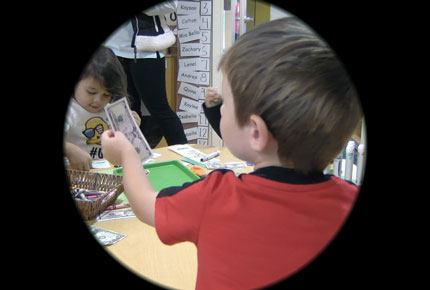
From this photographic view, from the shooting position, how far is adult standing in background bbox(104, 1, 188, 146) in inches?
83.7

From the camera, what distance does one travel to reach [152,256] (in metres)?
0.88

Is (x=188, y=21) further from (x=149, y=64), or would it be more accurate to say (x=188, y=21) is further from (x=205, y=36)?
(x=149, y=64)

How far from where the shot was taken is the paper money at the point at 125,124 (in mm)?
1118

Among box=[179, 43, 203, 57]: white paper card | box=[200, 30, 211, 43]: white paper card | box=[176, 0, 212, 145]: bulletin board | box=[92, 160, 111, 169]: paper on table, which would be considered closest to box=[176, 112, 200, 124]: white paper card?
box=[176, 0, 212, 145]: bulletin board

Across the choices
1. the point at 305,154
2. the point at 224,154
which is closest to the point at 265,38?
the point at 305,154

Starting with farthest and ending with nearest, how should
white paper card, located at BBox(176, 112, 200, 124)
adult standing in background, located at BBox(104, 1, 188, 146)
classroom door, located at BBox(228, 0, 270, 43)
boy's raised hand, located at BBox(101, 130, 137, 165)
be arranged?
white paper card, located at BBox(176, 112, 200, 124) → classroom door, located at BBox(228, 0, 270, 43) → adult standing in background, located at BBox(104, 1, 188, 146) → boy's raised hand, located at BBox(101, 130, 137, 165)

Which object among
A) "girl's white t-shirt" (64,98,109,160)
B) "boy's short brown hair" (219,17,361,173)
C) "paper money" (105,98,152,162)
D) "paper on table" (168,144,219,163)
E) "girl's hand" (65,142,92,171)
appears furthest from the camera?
"girl's white t-shirt" (64,98,109,160)

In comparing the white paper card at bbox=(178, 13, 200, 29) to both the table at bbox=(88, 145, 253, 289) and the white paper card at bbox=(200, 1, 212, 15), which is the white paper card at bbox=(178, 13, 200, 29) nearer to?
the white paper card at bbox=(200, 1, 212, 15)

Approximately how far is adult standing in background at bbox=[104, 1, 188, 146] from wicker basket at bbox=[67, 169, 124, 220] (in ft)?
3.51

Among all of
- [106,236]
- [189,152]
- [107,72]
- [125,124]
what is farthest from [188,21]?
[106,236]

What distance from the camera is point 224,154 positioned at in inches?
64.7

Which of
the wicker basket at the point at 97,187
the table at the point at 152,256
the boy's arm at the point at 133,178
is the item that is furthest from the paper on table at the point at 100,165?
the boy's arm at the point at 133,178

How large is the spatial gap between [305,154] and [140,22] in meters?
1.76

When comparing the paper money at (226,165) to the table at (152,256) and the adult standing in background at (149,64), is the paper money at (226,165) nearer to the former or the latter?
the table at (152,256)
